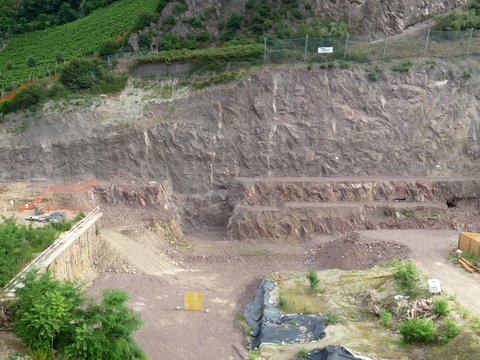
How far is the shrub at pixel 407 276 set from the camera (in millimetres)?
20375

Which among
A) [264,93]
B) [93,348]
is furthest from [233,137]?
[93,348]

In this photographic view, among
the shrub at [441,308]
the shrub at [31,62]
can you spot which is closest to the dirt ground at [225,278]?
the shrub at [441,308]

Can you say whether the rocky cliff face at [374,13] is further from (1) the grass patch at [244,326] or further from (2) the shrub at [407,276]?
(1) the grass patch at [244,326]

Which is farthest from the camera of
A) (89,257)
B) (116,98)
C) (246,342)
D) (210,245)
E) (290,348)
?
(116,98)

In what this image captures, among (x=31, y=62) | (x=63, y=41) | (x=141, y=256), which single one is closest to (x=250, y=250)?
(x=141, y=256)

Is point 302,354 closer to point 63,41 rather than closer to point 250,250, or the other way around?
point 250,250

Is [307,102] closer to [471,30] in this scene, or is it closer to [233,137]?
[233,137]

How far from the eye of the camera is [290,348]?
17453mm

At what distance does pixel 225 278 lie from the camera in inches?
1001

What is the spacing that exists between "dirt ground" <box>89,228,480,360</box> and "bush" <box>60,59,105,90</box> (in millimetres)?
13530

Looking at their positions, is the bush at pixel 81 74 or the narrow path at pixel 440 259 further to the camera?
the bush at pixel 81 74

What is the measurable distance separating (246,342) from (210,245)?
35.1 ft

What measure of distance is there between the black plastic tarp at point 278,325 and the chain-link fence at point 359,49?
2051 cm

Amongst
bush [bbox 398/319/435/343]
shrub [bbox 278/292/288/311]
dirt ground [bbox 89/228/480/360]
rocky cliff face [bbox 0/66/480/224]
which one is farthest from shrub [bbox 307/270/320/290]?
rocky cliff face [bbox 0/66/480/224]
